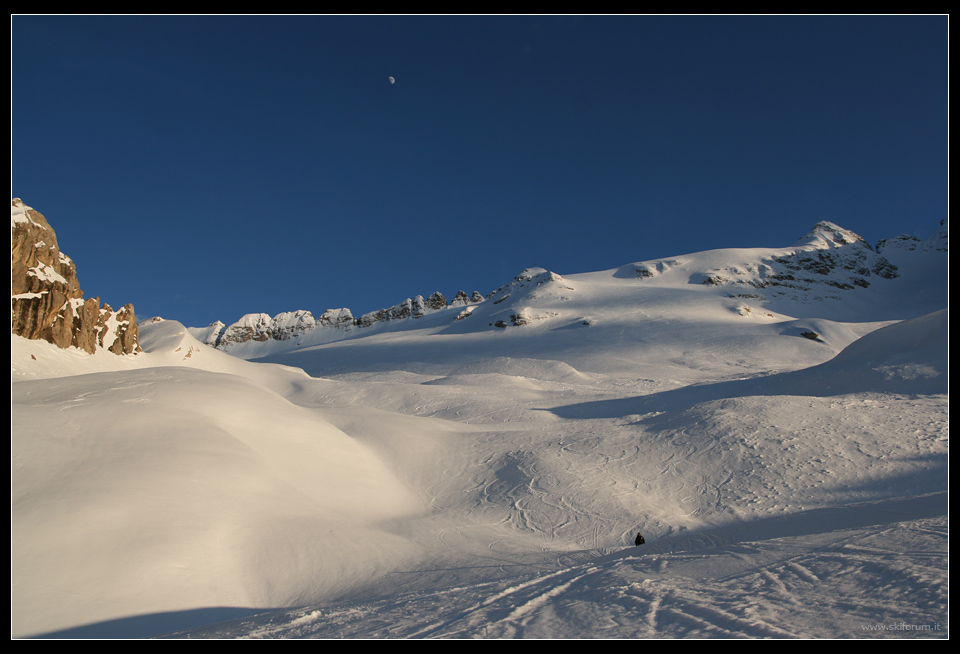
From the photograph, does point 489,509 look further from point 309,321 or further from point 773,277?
point 309,321

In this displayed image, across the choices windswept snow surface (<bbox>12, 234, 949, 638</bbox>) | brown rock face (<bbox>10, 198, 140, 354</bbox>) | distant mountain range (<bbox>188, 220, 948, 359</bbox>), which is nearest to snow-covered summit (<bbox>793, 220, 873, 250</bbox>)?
distant mountain range (<bbox>188, 220, 948, 359</bbox>)

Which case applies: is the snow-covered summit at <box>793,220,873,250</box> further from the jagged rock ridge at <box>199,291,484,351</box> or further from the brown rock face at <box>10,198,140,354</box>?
the brown rock face at <box>10,198,140,354</box>

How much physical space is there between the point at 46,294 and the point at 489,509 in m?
25.8

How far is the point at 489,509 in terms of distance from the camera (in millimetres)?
11484

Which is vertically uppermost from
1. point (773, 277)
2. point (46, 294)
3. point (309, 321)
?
point (309, 321)

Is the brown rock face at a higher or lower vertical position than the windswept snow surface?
higher

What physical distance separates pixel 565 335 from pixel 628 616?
50667 millimetres

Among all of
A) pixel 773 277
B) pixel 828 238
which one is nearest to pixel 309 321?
pixel 773 277

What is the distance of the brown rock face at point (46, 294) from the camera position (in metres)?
23.0

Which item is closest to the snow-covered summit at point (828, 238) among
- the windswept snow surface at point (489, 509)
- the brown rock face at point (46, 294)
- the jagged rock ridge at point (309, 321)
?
the jagged rock ridge at point (309, 321)

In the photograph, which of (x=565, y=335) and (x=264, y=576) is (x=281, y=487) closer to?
(x=264, y=576)

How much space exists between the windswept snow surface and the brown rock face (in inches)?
55.5

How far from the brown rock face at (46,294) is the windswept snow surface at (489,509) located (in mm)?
1409

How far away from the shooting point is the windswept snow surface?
17.1 ft
